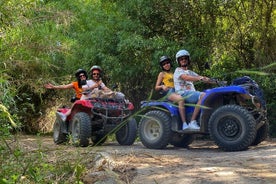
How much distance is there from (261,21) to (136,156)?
6647 millimetres

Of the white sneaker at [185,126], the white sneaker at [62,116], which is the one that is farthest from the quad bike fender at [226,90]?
the white sneaker at [62,116]

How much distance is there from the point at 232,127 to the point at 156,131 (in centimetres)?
149

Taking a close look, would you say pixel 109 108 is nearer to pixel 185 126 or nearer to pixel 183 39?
pixel 185 126

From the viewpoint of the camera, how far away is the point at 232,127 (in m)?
6.87

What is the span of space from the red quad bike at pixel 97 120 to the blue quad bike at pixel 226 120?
1.95 feet

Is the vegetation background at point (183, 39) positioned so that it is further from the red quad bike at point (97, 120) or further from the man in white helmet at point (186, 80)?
the man in white helmet at point (186, 80)

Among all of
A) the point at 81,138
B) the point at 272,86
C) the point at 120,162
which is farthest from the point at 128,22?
the point at 120,162

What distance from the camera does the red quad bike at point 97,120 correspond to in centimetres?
807

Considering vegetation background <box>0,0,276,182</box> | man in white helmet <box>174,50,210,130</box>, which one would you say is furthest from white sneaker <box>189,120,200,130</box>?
vegetation background <box>0,0,276,182</box>

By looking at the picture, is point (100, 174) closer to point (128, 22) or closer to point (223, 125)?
point (223, 125)

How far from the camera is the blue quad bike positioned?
677 centimetres

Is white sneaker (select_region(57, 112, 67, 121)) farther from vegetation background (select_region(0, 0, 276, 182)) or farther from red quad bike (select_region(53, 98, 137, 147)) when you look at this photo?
vegetation background (select_region(0, 0, 276, 182))

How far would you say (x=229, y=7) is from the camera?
11641 millimetres

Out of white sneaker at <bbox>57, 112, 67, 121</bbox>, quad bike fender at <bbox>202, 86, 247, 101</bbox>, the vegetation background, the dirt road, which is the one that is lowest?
the dirt road
